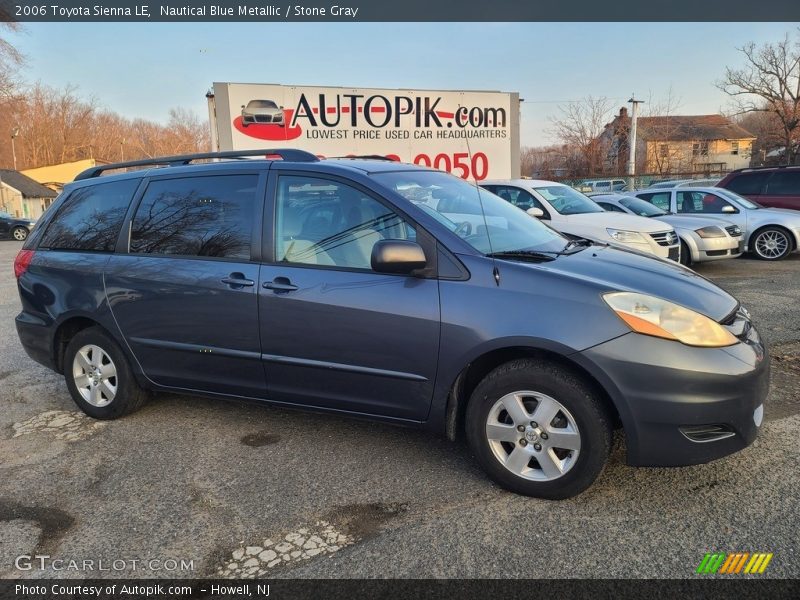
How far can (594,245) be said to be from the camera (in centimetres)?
378

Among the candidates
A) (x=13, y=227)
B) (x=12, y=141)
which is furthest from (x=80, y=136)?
(x=13, y=227)

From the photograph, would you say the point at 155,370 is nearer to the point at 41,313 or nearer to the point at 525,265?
the point at 41,313

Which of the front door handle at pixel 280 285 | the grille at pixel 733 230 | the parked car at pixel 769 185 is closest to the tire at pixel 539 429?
the front door handle at pixel 280 285

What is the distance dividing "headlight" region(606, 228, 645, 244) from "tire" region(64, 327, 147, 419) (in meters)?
6.36

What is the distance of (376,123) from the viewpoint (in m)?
12.1

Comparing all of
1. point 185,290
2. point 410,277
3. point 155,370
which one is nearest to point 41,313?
point 155,370

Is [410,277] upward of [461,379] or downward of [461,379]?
upward

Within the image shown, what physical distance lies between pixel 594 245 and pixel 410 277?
1.43 m

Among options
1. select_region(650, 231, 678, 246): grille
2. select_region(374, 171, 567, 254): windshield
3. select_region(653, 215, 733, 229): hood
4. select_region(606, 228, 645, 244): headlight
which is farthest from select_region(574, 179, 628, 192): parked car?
select_region(374, 171, 567, 254): windshield

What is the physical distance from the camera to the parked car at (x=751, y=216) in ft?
36.2

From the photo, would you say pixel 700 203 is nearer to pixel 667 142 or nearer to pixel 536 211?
pixel 536 211

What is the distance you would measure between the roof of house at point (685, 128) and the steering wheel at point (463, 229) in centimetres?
4122

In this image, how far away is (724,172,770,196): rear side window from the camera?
12.7 metres

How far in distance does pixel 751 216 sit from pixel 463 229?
10.4 meters
